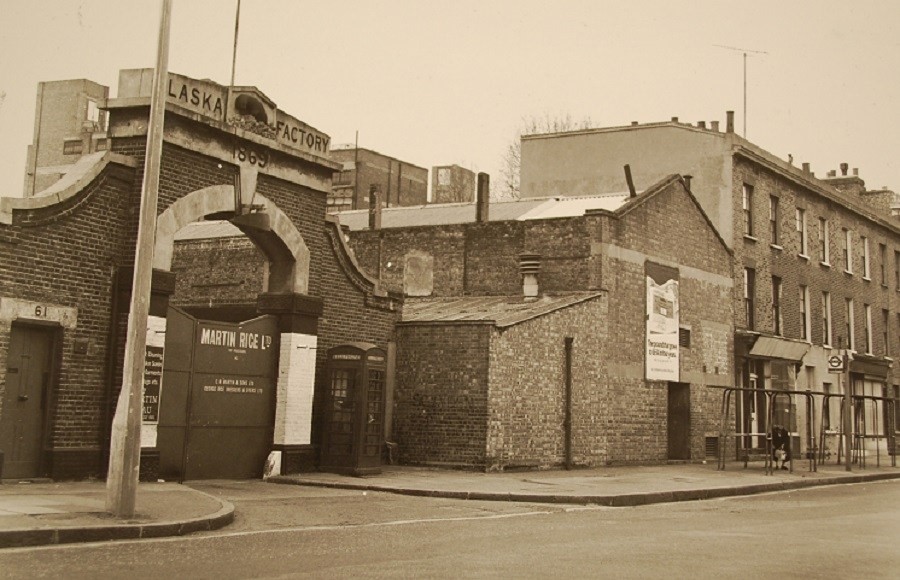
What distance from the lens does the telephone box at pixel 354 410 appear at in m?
19.5

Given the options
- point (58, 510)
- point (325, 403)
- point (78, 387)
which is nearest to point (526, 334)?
point (325, 403)

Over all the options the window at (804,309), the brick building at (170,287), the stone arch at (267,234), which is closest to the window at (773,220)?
the window at (804,309)

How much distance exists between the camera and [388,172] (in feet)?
184

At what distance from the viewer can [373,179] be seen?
55.2 metres

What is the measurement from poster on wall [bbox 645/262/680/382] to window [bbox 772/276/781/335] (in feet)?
23.2

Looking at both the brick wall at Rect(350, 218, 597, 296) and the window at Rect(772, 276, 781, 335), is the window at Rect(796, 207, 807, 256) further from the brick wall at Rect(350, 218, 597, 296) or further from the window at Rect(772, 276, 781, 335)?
the brick wall at Rect(350, 218, 597, 296)

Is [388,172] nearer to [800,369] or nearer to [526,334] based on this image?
[800,369]

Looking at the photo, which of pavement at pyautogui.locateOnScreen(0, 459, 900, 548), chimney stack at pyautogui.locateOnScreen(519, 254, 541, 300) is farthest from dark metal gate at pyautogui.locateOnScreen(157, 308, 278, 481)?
chimney stack at pyautogui.locateOnScreen(519, 254, 541, 300)

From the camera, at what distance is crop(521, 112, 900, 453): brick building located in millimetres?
32281

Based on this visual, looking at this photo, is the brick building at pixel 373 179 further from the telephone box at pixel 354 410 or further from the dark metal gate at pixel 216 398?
the dark metal gate at pixel 216 398

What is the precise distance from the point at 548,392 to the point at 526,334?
5.15ft

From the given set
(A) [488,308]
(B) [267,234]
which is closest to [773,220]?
(A) [488,308]

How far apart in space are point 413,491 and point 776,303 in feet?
68.7

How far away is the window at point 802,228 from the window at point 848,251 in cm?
395
